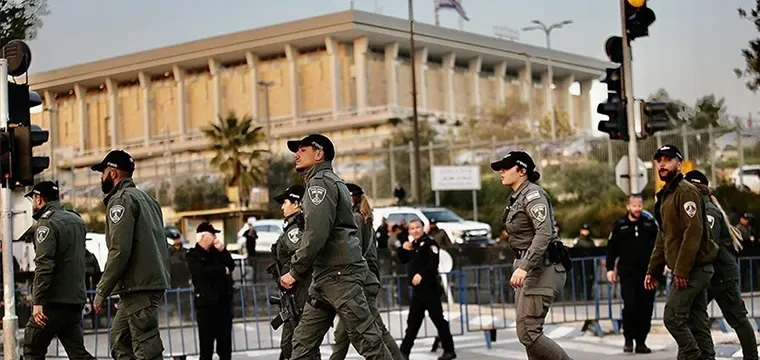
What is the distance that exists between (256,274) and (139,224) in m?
12.0

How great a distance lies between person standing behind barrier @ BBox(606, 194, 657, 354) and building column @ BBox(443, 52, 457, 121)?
64.4m

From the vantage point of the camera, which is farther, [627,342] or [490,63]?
[490,63]

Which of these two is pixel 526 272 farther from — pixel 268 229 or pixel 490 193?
pixel 490 193

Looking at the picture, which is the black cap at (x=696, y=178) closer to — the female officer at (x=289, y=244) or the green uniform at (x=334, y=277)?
the female officer at (x=289, y=244)

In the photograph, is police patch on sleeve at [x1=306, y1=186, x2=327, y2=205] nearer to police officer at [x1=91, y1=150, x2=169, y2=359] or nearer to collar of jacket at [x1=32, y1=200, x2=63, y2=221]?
police officer at [x1=91, y1=150, x2=169, y2=359]

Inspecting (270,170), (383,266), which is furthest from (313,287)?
(270,170)

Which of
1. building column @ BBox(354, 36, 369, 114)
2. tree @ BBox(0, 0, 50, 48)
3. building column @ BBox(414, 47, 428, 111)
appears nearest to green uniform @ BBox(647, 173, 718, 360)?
tree @ BBox(0, 0, 50, 48)

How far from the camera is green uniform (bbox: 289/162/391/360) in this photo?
326 inches

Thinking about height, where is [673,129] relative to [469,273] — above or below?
above

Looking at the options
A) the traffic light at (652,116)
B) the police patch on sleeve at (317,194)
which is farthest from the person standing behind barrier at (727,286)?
the traffic light at (652,116)

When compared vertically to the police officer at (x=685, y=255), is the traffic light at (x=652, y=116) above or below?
above

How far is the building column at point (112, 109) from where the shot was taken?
8056 centimetres

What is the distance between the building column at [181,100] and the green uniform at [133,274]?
74367mm

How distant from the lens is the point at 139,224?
344 inches
